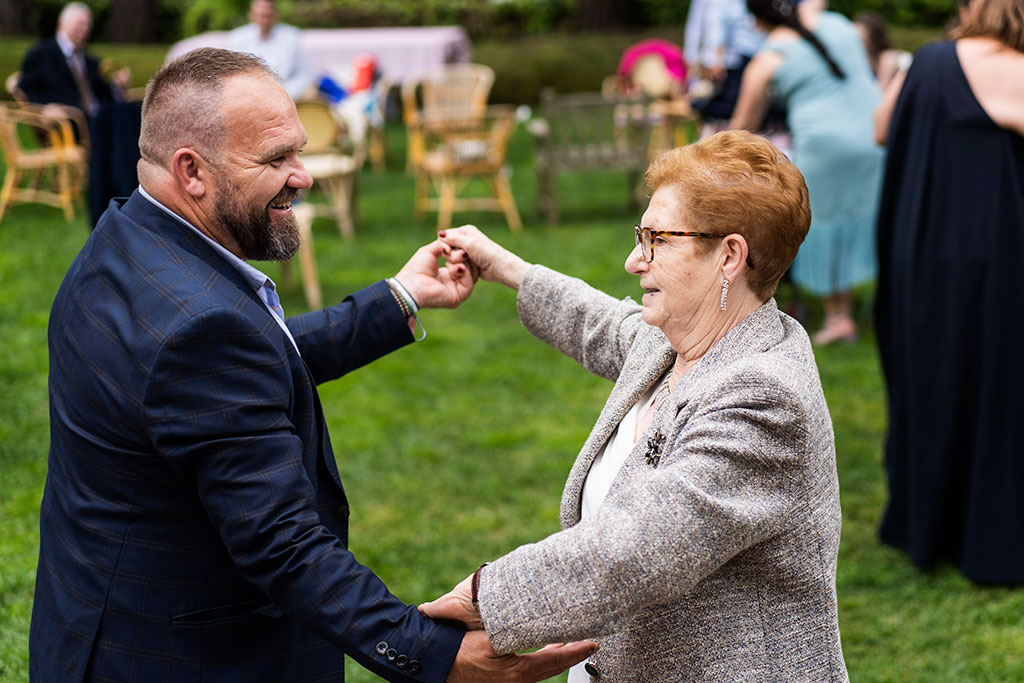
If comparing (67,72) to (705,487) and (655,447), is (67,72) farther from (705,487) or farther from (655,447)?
(705,487)

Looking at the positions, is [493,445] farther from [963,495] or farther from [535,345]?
[963,495]

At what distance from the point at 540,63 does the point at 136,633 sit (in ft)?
57.9

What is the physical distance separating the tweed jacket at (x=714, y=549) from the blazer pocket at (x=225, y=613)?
0.43 m

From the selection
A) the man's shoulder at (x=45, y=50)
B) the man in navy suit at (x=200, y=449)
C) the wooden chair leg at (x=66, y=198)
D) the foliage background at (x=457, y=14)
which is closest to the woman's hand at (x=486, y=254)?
the man in navy suit at (x=200, y=449)

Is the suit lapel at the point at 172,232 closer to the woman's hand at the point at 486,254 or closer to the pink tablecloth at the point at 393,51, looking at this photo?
the woman's hand at the point at 486,254

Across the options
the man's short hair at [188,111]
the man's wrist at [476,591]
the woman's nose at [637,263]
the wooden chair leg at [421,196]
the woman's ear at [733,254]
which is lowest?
the wooden chair leg at [421,196]

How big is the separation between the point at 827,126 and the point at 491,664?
581 centimetres

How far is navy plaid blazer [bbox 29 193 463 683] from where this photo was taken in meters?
1.83

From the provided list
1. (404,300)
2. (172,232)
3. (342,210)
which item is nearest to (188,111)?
(172,232)

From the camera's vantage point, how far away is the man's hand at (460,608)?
1.97m

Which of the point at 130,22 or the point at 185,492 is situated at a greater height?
the point at 185,492

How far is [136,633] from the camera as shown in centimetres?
194

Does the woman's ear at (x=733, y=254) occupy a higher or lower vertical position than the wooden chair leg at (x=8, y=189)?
higher

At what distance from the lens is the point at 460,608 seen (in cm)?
198
